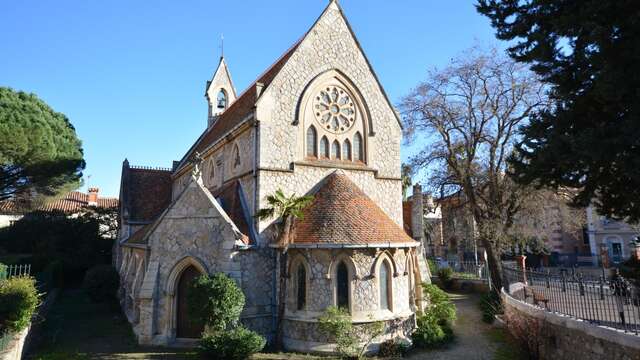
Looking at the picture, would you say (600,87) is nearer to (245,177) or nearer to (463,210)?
(245,177)

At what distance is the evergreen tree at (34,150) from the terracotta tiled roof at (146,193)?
5.68m

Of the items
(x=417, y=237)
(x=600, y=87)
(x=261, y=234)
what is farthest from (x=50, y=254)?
(x=600, y=87)

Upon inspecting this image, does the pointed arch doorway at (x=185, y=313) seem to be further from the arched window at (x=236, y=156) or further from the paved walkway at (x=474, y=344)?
→ the paved walkway at (x=474, y=344)

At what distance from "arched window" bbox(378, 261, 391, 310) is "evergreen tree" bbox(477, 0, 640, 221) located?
225 inches

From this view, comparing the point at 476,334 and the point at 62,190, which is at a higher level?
the point at 62,190

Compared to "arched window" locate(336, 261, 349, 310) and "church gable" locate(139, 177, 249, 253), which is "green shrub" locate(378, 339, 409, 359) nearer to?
"arched window" locate(336, 261, 349, 310)

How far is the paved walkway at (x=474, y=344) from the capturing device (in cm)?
1357

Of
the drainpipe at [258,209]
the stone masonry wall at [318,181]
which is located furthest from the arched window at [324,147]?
the drainpipe at [258,209]

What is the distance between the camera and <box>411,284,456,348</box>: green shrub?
48.1ft

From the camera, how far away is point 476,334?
16594mm

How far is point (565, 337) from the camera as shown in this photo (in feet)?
37.9

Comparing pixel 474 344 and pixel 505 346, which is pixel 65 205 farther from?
pixel 505 346

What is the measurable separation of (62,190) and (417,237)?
1027 inches

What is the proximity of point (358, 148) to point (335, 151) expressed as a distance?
126 cm
